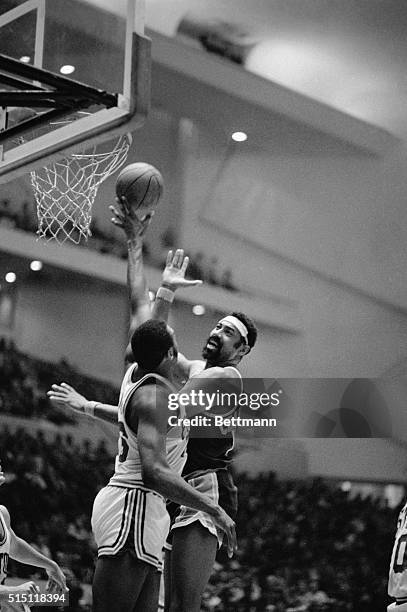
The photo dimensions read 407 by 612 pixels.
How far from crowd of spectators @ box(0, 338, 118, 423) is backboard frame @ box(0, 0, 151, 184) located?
5.10 meters

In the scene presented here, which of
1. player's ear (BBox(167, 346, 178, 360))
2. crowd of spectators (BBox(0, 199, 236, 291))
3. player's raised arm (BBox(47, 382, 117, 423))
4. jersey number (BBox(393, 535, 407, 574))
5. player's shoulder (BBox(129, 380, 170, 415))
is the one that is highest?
crowd of spectators (BBox(0, 199, 236, 291))

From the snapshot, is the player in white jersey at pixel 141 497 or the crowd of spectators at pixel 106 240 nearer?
the player in white jersey at pixel 141 497

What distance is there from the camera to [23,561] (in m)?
6.37

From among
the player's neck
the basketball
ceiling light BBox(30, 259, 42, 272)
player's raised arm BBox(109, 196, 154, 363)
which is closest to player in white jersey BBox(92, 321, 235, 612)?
player's raised arm BBox(109, 196, 154, 363)

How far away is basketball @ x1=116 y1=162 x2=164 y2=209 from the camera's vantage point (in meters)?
5.99

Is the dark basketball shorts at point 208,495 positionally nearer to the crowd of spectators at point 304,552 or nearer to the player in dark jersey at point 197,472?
the player in dark jersey at point 197,472

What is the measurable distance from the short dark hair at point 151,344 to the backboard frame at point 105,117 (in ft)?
2.60

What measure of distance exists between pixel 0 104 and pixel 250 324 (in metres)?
2.80

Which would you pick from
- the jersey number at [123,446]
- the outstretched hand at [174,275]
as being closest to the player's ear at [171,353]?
the jersey number at [123,446]

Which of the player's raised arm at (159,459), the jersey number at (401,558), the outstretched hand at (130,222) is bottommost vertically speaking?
the jersey number at (401,558)

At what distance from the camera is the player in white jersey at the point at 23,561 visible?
5.92 m

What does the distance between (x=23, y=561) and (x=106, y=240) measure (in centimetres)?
394

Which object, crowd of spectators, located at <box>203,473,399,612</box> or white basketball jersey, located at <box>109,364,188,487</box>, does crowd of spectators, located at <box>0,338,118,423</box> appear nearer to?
crowd of spectators, located at <box>203,473,399,612</box>

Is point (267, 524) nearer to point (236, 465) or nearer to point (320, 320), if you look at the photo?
point (236, 465)
